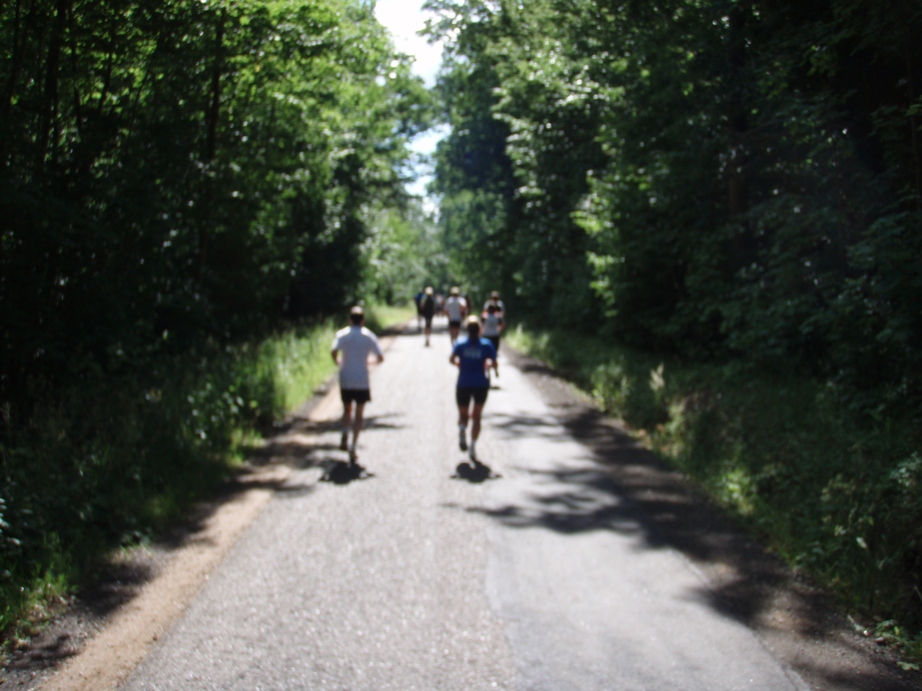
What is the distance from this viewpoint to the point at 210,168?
47.2 feet

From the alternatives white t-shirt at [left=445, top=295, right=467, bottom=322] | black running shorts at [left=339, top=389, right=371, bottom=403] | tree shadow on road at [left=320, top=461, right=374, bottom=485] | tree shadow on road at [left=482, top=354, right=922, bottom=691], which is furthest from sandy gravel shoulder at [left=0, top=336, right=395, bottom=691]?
white t-shirt at [left=445, top=295, right=467, bottom=322]

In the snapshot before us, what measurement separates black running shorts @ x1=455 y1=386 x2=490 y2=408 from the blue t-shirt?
4 centimetres

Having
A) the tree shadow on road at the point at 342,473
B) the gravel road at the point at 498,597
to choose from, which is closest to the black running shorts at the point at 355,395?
the tree shadow on road at the point at 342,473

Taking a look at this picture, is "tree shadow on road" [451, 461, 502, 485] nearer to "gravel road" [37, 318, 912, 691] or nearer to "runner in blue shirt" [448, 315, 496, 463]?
"gravel road" [37, 318, 912, 691]

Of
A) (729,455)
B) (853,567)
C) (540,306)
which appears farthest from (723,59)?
(540,306)

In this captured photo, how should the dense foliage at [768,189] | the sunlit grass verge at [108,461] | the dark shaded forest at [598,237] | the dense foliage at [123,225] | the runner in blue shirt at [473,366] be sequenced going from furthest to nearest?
the runner in blue shirt at [473,366], the dense foliage at [123,225], the dense foliage at [768,189], the dark shaded forest at [598,237], the sunlit grass verge at [108,461]

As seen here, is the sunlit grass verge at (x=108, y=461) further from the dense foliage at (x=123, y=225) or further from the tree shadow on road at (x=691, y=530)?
the tree shadow on road at (x=691, y=530)

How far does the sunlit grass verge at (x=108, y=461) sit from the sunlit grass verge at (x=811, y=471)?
5.54 m

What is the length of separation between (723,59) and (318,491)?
26.8 feet

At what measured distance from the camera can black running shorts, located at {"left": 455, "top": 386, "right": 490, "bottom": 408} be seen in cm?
1138

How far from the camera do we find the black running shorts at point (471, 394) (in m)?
11.4

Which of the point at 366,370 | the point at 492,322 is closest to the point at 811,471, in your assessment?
the point at 366,370

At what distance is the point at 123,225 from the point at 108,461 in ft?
12.7

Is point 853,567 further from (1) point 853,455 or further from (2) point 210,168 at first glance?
(2) point 210,168
